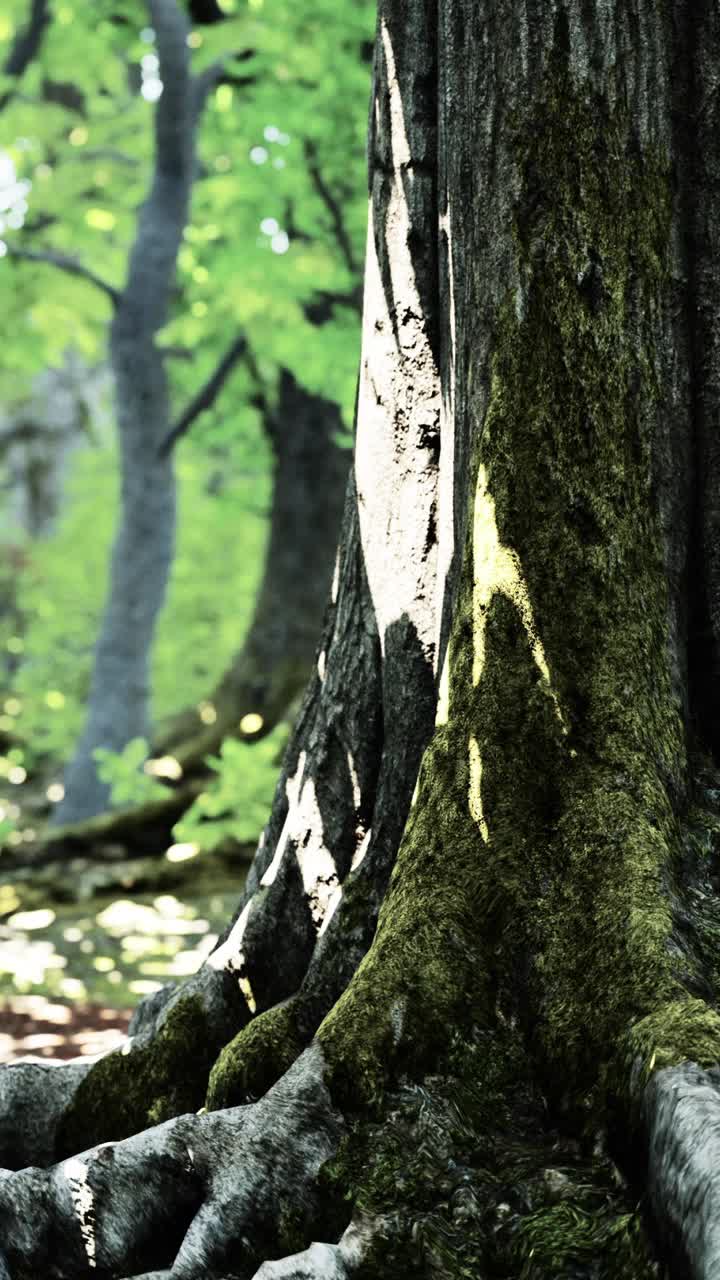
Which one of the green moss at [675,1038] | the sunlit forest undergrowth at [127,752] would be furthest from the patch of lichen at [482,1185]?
the sunlit forest undergrowth at [127,752]

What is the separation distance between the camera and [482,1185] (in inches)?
111

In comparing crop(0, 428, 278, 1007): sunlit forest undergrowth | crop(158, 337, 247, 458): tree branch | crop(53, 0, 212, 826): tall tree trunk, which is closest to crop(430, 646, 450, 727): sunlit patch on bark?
crop(0, 428, 278, 1007): sunlit forest undergrowth

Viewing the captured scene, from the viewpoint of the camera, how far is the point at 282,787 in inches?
174

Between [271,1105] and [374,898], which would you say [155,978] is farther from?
[271,1105]

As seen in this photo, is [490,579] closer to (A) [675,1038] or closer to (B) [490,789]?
(B) [490,789]

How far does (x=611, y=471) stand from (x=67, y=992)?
6312mm

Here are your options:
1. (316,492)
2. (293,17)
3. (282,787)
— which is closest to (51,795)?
(316,492)

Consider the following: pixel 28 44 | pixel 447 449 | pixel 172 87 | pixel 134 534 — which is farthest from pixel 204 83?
pixel 447 449

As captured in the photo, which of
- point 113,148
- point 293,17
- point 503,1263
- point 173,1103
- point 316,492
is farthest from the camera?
point 113,148

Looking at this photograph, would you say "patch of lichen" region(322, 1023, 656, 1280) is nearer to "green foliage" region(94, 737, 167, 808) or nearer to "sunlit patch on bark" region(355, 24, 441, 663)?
"sunlit patch on bark" region(355, 24, 441, 663)

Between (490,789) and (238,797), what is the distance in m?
6.29

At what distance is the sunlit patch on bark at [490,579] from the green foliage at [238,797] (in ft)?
19.8

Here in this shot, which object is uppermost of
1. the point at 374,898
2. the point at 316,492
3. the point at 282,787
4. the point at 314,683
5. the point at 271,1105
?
the point at 316,492

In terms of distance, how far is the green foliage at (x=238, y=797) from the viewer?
9461 millimetres
